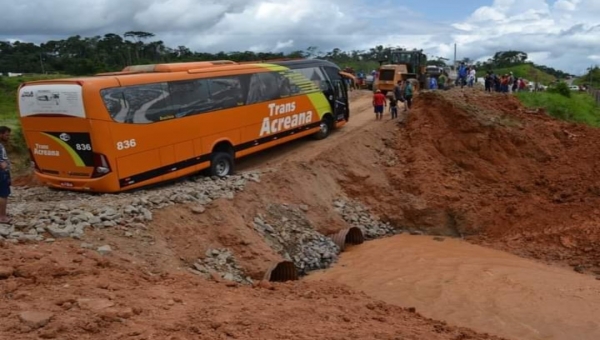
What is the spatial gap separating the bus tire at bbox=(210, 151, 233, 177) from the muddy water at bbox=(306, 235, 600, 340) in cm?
370

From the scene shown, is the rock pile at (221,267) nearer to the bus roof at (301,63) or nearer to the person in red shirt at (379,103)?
the bus roof at (301,63)

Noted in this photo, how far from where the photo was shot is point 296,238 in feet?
42.8

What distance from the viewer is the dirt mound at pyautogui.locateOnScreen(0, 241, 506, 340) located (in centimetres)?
567

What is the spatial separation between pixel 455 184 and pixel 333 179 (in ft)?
12.5

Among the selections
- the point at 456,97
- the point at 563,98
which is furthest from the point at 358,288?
the point at 563,98

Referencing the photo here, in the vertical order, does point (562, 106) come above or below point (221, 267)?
above

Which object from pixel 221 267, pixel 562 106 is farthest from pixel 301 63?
pixel 562 106

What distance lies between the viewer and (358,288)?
437 inches

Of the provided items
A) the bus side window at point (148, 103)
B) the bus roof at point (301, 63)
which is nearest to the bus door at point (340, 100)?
the bus roof at point (301, 63)

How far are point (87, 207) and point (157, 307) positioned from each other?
4237 millimetres

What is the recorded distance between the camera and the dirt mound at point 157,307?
567 cm

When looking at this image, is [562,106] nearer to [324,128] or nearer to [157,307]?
[324,128]

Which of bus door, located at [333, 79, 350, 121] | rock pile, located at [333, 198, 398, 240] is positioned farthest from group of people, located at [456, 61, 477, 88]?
rock pile, located at [333, 198, 398, 240]

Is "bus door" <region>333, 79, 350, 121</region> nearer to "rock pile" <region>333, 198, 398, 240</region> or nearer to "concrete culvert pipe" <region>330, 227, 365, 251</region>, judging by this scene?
"rock pile" <region>333, 198, 398, 240</region>
